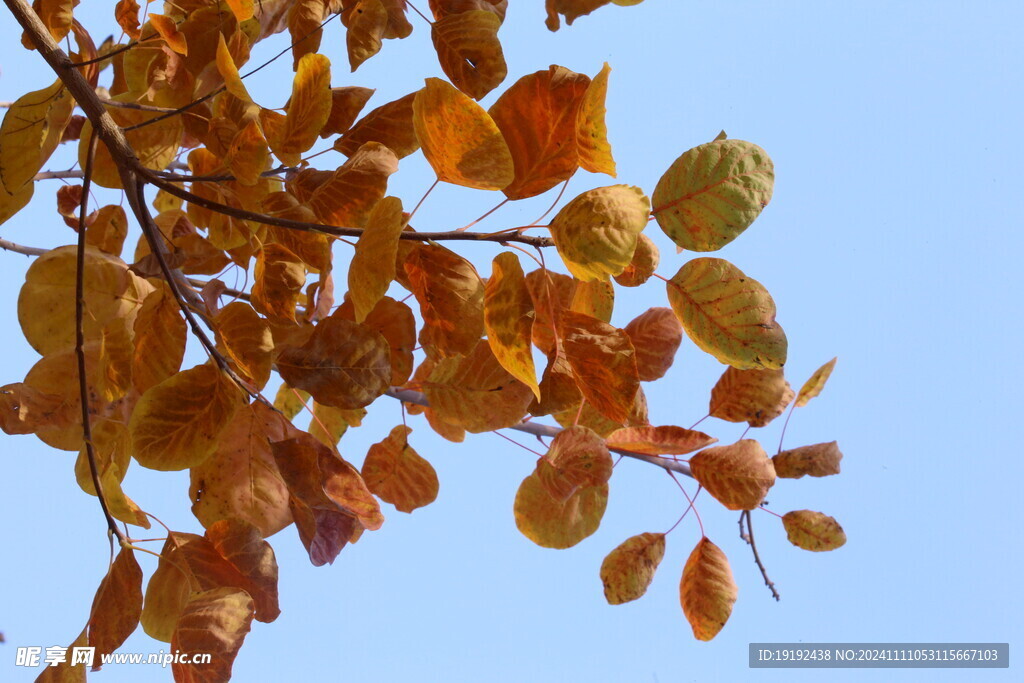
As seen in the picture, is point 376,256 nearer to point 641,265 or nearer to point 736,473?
point 641,265

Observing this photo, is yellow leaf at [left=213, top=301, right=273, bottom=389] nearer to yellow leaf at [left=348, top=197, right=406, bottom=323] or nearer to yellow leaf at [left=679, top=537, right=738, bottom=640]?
yellow leaf at [left=348, top=197, right=406, bottom=323]

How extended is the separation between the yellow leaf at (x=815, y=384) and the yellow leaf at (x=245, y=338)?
A: 1.33 ft

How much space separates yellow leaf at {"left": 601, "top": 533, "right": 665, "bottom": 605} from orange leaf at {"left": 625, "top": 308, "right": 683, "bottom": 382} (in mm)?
112

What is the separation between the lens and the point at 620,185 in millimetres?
289

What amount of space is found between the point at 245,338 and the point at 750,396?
1.07 feet

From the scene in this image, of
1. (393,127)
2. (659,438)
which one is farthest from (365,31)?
(659,438)

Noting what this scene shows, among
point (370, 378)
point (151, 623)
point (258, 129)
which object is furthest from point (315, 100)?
point (151, 623)

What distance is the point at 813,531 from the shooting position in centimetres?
57

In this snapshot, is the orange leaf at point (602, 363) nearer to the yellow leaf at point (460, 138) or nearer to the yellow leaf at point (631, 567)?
the yellow leaf at point (460, 138)

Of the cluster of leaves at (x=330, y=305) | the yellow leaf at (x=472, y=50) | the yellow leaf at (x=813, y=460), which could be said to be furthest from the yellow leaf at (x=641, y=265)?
the yellow leaf at (x=813, y=460)

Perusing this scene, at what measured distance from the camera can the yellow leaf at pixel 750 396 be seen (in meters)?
0.52

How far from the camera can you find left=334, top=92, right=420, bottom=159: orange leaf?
415 mm

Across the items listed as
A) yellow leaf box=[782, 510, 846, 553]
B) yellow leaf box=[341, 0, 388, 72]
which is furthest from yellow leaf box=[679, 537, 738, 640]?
yellow leaf box=[341, 0, 388, 72]

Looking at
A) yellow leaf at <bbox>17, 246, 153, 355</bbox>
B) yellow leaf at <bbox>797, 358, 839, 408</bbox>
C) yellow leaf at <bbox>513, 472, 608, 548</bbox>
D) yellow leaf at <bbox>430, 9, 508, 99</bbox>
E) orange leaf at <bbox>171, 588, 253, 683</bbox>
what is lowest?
orange leaf at <bbox>171, 588, 253, 683</bbox>
